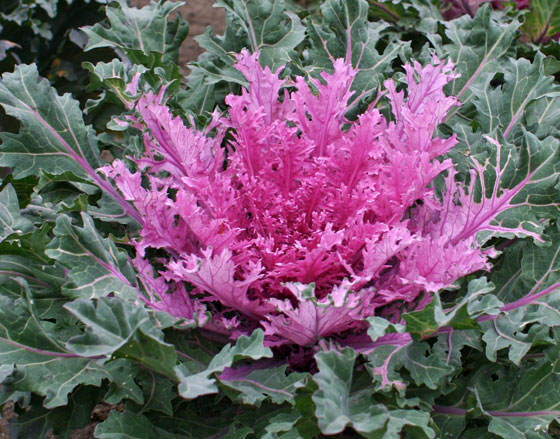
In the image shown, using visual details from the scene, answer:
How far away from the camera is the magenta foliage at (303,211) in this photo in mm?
1087

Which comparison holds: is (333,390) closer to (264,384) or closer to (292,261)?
(264,384)

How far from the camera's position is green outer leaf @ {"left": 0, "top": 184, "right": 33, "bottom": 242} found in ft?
4.05

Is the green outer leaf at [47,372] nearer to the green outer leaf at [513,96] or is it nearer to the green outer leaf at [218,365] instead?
the green outer leaf at [218,365]

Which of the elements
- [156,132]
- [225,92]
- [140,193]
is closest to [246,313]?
[140,193]

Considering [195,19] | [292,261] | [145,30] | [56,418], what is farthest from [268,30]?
[195,19]

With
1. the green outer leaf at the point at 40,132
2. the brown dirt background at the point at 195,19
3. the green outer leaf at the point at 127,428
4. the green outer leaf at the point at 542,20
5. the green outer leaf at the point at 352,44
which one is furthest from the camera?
the brown dirt background at the point at 195,19

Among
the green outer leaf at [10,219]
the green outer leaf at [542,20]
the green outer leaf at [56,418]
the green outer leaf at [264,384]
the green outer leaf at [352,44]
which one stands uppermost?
the green outer leaf at [352,44]

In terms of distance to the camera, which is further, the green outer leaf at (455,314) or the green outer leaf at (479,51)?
the green outer leaf at (479,51)

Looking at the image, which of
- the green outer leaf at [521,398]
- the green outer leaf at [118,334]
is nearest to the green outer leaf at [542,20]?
the green outer leaf at [521,398]

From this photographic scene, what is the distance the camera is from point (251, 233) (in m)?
1.26

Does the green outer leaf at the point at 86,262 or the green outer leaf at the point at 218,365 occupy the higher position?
the green outer leaf at the point at 86,262

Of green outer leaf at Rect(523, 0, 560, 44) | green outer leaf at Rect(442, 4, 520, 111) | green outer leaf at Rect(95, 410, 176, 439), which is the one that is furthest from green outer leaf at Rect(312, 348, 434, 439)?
green outer leaf at Rect(523, 0, 560, 44)

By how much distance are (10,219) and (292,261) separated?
568 millimetres

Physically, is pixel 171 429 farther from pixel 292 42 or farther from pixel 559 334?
pixel 292 42
